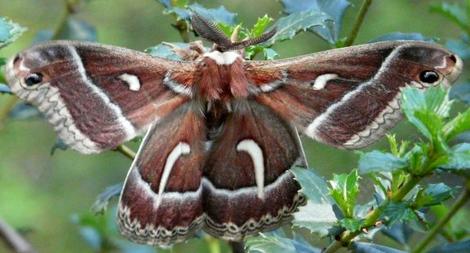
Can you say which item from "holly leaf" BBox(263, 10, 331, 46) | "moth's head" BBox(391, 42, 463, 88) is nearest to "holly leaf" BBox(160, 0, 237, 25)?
"holly leaf" BBox(263, 10, 331, 46)

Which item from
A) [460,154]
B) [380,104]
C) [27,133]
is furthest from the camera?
[27,133]

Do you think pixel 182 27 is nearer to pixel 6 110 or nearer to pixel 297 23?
pixel 297 23

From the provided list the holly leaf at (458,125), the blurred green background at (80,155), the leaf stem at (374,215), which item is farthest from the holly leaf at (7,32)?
the blurred green background at (80,155)

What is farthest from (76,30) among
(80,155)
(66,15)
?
(80,155)

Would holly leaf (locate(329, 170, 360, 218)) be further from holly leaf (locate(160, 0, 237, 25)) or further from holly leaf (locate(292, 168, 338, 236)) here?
holly leaf (locate(160, 0, 237, 25))

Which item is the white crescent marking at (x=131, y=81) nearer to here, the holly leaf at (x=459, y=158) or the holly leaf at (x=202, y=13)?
the holly leaf at (x=202, y=13)

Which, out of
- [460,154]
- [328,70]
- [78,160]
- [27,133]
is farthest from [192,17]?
[27,133]

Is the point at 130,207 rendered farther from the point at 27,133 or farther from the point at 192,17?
the point at 27,133
